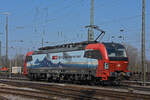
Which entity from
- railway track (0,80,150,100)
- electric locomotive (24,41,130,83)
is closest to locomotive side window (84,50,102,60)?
electric locomotive (24,41,130,83)

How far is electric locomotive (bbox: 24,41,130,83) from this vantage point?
20.2 metres

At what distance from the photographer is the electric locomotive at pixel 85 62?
20.2m

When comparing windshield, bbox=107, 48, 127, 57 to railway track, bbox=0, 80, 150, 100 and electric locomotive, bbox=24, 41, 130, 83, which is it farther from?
railway track, bbox=0, 80, 150, 100

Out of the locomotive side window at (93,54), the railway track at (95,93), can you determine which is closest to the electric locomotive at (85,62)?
the locomotive side window at (93,54)

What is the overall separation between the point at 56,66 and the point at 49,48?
327 cm

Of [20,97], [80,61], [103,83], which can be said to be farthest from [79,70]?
[20,97]

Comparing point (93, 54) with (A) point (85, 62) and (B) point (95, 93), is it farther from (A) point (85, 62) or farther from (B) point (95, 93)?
(B) point (95, 93)

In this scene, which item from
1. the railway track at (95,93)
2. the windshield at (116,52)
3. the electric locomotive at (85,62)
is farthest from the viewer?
the windshield at (116,52)

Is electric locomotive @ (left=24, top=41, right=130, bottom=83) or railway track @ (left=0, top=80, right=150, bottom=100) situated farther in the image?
electric locomotive @ (left=24, top=41, right=130, bottom=83)

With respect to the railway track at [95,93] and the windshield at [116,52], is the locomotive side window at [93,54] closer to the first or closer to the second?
the windshield at [116,52]

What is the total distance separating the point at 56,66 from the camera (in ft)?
82.6

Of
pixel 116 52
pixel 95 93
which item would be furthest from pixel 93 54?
pixel 95 93

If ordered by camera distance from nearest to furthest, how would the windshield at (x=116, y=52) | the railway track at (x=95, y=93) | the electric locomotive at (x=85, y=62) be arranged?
the railway track at (x=95, y=93) → the electric locomotive at (x=85, y=62) → the windshield at (x=116, y=52)

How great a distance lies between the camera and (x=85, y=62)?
21.7m
